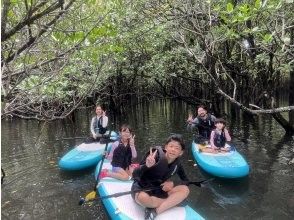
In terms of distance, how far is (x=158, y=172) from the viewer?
616 centimetres

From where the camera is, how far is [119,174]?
802 cm

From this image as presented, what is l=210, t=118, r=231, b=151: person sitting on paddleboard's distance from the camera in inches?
407

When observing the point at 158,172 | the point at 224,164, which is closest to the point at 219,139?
the point at 224,164

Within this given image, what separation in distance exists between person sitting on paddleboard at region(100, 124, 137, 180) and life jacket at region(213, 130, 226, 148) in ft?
9.80

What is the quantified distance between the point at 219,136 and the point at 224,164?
1.36 meters

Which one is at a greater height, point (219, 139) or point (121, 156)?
point (121, 156)

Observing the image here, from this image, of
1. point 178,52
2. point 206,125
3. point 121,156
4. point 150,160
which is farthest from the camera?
point 178,52

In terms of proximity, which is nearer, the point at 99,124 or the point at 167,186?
the point at 167,186

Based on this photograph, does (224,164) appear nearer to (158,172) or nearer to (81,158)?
(158,172)

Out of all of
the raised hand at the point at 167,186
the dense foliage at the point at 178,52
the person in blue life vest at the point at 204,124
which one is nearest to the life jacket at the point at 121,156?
the dense foliage at the point at 178,52

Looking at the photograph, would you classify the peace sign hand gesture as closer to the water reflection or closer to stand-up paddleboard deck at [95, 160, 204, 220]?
stand-up paddleboard deck at [95, 160, 204, 220]

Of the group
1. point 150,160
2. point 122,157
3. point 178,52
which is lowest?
point 122,157

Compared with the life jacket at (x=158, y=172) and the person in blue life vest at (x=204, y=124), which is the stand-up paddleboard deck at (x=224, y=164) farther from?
the life jacket at (x=158, y=172)

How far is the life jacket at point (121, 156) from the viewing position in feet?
27.3
